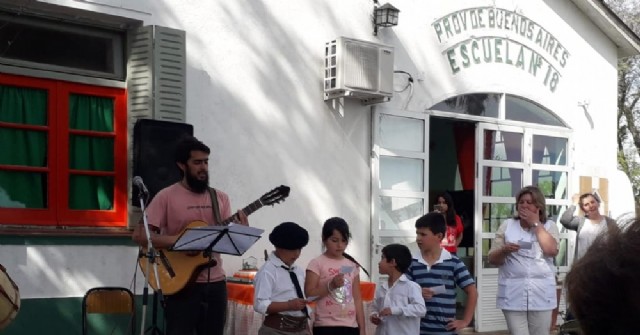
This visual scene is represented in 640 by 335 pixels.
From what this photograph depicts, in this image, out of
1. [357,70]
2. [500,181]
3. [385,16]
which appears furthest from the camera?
[500,181]

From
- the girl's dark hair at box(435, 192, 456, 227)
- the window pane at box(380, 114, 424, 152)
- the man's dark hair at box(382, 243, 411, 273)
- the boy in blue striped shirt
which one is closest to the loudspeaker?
the man's dark hair at box(382, 243, 411, 273)

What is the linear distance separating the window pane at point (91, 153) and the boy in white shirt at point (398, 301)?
2.75 meters

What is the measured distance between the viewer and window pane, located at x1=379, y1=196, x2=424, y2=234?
9.73 meters

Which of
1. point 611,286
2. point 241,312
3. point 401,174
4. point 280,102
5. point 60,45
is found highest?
point 60,45

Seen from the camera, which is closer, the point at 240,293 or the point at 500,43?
the point at 240,293

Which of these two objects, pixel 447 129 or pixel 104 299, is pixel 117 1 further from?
pixel 447 129

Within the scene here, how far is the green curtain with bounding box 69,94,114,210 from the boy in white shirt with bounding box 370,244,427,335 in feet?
8.88

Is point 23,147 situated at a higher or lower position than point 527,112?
lower

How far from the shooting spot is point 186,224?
20.8 ft

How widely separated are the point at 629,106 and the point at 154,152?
2315 cm

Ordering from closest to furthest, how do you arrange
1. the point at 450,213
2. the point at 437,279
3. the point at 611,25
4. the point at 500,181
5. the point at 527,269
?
the point at 437,279 → the point at 527,269 → the point at 450,213 → the point at 500,181 → the point at 611,25

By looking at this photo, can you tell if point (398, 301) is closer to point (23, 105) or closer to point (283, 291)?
point (283, 291)

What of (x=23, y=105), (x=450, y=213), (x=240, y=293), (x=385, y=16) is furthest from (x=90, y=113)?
(x=450, y=213)

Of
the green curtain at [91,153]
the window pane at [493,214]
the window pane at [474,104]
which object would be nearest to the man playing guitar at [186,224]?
the green curtain at [91,153]
